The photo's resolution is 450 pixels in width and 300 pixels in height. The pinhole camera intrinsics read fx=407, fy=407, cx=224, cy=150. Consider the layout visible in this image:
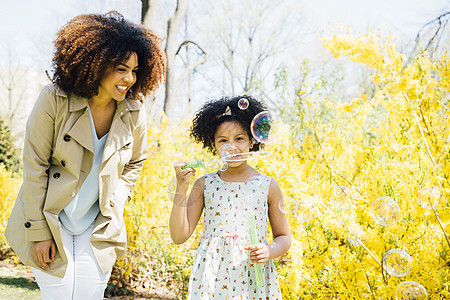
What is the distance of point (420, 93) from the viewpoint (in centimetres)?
316

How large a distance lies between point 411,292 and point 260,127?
1.22 metres

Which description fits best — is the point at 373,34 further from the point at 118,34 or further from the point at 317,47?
the point at 317,47

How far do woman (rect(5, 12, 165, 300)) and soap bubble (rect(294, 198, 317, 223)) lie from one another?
994 mm

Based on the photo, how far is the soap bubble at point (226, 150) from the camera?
192 centimetres

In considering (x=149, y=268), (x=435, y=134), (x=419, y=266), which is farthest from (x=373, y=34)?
(x=149, y=268)

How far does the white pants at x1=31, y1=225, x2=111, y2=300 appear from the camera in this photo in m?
1.83

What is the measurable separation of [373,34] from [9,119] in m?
20.8

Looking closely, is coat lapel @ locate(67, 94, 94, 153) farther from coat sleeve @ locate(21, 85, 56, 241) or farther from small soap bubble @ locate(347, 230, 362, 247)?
small soap bubble @ locate(347, 230, 362, 247)

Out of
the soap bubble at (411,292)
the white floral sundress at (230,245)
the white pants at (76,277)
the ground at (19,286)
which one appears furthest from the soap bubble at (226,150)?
the ground at (19,286)

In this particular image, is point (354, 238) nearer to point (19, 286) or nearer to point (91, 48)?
point (91, 48)

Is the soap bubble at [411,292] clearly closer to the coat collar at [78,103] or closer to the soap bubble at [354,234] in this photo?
the soap bubble at [354,234]

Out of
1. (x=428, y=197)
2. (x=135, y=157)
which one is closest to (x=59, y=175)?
(x=135, y=157)

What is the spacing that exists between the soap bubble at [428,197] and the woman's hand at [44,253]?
6.74 feet

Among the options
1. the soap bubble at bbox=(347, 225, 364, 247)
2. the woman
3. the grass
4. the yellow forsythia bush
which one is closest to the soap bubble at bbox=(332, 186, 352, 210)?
the yellow forsythia bush
